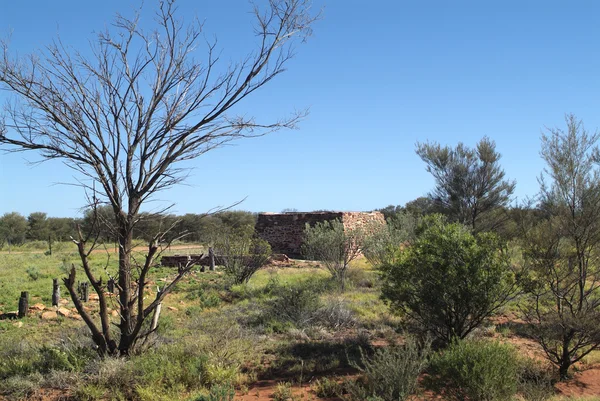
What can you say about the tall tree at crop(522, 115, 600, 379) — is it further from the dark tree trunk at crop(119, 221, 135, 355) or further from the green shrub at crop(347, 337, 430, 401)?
the dark tree trunk at crop(119, 221, 135, 355)

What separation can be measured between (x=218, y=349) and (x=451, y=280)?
158 inches

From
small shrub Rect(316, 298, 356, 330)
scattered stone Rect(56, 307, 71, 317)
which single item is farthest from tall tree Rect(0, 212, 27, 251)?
small shrub Rect(316, 298, 356, 330)

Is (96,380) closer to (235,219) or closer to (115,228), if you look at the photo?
(115,228)

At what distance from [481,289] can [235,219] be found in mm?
42713

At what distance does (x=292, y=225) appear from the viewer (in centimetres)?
2792

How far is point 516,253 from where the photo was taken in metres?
10.0

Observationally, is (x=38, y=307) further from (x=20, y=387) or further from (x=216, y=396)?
(x=216, y=396)

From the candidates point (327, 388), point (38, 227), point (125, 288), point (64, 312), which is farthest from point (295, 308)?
point (38, 227)

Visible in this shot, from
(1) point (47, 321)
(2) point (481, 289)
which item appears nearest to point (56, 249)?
(1) point (47, 321)

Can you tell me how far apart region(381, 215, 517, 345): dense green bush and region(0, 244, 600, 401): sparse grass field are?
4.23 ft

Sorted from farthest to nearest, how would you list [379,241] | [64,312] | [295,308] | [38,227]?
[38,227] < [379,241] < [64,312] < [295,308]

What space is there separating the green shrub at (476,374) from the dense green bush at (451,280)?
1380mm

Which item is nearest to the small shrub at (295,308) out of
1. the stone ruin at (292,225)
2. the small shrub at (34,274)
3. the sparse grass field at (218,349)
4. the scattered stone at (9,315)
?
the sparse grass field at (218,349)

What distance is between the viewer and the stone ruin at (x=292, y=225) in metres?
27.1
